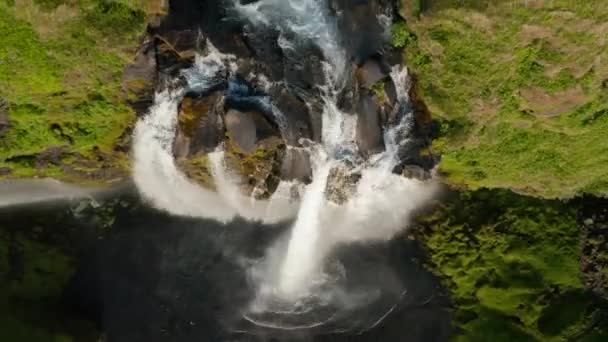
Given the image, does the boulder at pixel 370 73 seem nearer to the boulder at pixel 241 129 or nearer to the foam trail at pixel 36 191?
the boulder at pixel 241 129

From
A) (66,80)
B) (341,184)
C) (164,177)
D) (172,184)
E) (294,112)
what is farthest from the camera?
(172,184)

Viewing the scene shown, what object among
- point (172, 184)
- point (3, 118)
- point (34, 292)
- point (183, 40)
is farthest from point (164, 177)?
point (34, 292)

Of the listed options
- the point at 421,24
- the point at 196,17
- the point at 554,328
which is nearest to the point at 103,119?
the point at 196,17

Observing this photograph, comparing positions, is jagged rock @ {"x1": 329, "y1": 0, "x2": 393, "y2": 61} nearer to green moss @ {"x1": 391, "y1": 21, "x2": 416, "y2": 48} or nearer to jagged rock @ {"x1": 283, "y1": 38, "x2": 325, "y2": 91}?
green moss @ {"x1": 391, "y1": 21, "x2": 416, "y2": 48}

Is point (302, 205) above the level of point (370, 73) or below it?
below

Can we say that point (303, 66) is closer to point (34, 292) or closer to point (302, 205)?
point (302, 205)

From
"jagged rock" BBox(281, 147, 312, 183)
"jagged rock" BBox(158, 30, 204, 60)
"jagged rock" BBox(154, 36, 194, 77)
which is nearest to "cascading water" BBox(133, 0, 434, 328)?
"jagged rock" BBox(281, 147, 312, 183)
